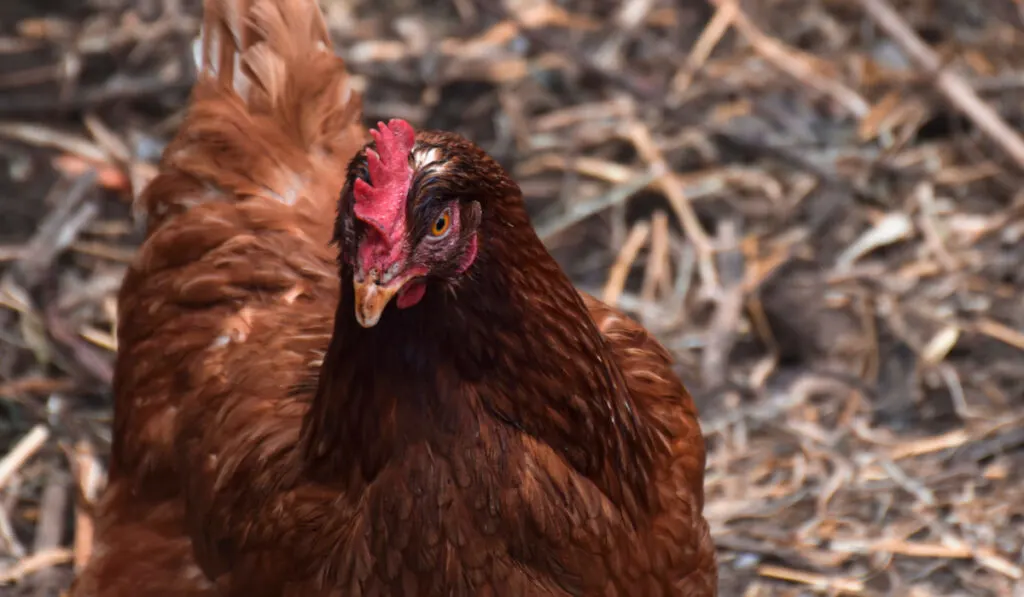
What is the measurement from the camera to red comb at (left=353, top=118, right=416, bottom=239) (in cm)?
166

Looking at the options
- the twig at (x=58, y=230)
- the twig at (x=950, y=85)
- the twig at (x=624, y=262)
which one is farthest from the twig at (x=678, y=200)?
the twig at (x=58, y=230)

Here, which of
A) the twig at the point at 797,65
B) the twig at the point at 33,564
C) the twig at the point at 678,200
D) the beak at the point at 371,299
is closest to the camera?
the beak at the point at 371,299

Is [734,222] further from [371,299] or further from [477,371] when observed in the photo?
[371,299]

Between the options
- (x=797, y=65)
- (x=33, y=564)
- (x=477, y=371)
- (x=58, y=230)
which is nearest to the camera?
(x=477, y=371)

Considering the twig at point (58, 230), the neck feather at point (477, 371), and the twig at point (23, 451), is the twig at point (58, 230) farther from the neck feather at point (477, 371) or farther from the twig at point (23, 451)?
the neck feather at point (477, 371)

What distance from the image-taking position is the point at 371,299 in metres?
1.65

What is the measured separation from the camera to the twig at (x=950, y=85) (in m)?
3.76

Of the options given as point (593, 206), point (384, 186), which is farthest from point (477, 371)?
point (593, 206)

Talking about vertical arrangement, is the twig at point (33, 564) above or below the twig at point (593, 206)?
below

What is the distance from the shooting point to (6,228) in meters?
3.73

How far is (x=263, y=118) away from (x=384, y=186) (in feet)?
3.61

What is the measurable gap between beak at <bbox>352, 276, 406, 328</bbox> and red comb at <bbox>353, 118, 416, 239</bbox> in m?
0.06

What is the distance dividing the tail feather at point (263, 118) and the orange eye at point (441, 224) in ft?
2.92

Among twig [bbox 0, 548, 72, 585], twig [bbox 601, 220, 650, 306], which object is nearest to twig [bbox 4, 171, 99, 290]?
twig [bbox 0, 548, 72, 585]
